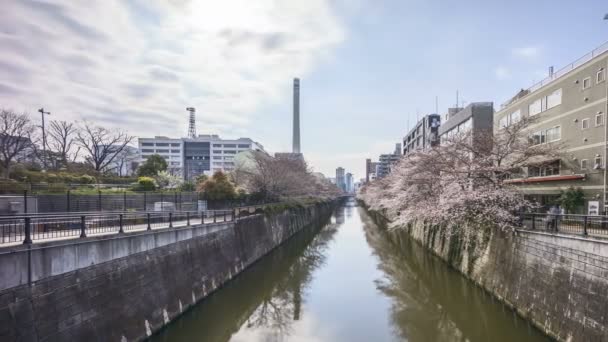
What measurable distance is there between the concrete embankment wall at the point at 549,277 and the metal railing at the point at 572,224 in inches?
25.7

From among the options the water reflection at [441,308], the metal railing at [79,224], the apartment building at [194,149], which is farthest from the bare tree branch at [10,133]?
the apartment building at [194,149]

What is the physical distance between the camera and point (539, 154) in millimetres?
18297

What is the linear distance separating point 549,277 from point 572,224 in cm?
452

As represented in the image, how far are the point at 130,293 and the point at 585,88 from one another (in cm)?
2504

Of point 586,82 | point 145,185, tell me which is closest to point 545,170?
point 586,82

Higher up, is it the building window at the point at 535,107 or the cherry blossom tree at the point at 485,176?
the building window at the point at 535,107

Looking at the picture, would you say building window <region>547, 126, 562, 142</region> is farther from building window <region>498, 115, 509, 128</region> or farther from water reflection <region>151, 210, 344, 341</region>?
water reflection <region>151, 210, 344, 341</region>

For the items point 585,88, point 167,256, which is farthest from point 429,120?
point 167,256

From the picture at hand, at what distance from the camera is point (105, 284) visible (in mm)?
9375

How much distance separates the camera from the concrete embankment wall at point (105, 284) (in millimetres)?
6918

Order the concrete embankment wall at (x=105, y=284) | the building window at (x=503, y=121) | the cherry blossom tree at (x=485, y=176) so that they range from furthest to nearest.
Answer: the building window at (x=503, y=121)
the cherry blossom tree at (x=485, y=176)
the concrete embankment wall at (x=105, y=284)

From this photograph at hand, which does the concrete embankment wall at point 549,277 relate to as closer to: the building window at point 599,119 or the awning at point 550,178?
the awning at point 550,178

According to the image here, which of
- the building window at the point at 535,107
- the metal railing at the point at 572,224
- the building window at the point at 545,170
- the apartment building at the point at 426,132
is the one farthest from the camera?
the apartment building at the point at 426,132

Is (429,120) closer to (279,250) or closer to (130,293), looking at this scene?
(279,250)
